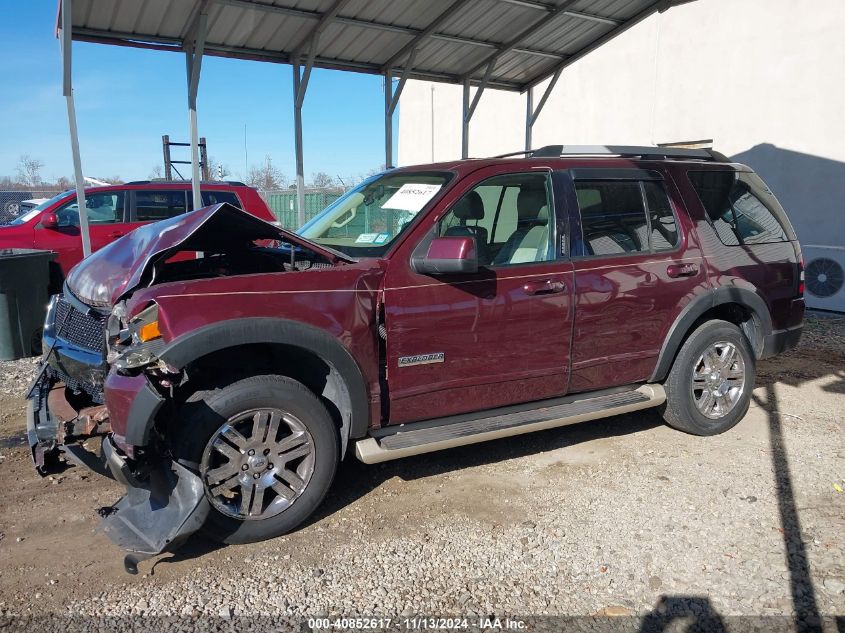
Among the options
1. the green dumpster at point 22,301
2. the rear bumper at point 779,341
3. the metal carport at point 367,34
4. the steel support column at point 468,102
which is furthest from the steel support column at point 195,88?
the rear bumper at point 779,341

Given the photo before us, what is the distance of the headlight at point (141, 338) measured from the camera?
3.08m

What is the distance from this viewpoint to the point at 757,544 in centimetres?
342

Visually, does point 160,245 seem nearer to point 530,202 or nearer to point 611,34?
point 530,202

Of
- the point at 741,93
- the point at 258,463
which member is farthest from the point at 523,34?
the point at 258,463

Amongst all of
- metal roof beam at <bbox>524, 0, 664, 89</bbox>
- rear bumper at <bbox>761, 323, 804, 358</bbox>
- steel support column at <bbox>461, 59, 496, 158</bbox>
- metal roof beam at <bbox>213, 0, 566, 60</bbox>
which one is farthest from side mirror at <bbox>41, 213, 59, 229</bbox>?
metal roof beam at <bbox>524, 0, 664, 89</bbox>

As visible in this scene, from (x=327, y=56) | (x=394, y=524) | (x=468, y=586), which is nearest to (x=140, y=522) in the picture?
(x=394, y=524)

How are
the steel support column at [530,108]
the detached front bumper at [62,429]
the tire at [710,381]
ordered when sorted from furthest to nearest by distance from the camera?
the steel support column at [530,108] → the tire at [710,381] → the detached front bumper at [62,429]

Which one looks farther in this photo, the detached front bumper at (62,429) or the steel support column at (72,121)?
the steel support column at (72,121)

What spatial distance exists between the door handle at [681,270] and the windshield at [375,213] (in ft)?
5.67

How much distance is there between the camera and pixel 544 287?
4008 millimetres

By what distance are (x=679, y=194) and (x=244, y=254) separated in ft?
10.3

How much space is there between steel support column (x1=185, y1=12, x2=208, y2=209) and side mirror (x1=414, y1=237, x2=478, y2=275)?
5.76 meters

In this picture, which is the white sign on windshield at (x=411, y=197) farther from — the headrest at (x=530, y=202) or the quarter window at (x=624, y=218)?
the quarter window at (x=624, y=218)

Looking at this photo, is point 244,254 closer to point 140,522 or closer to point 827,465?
point 140,522
